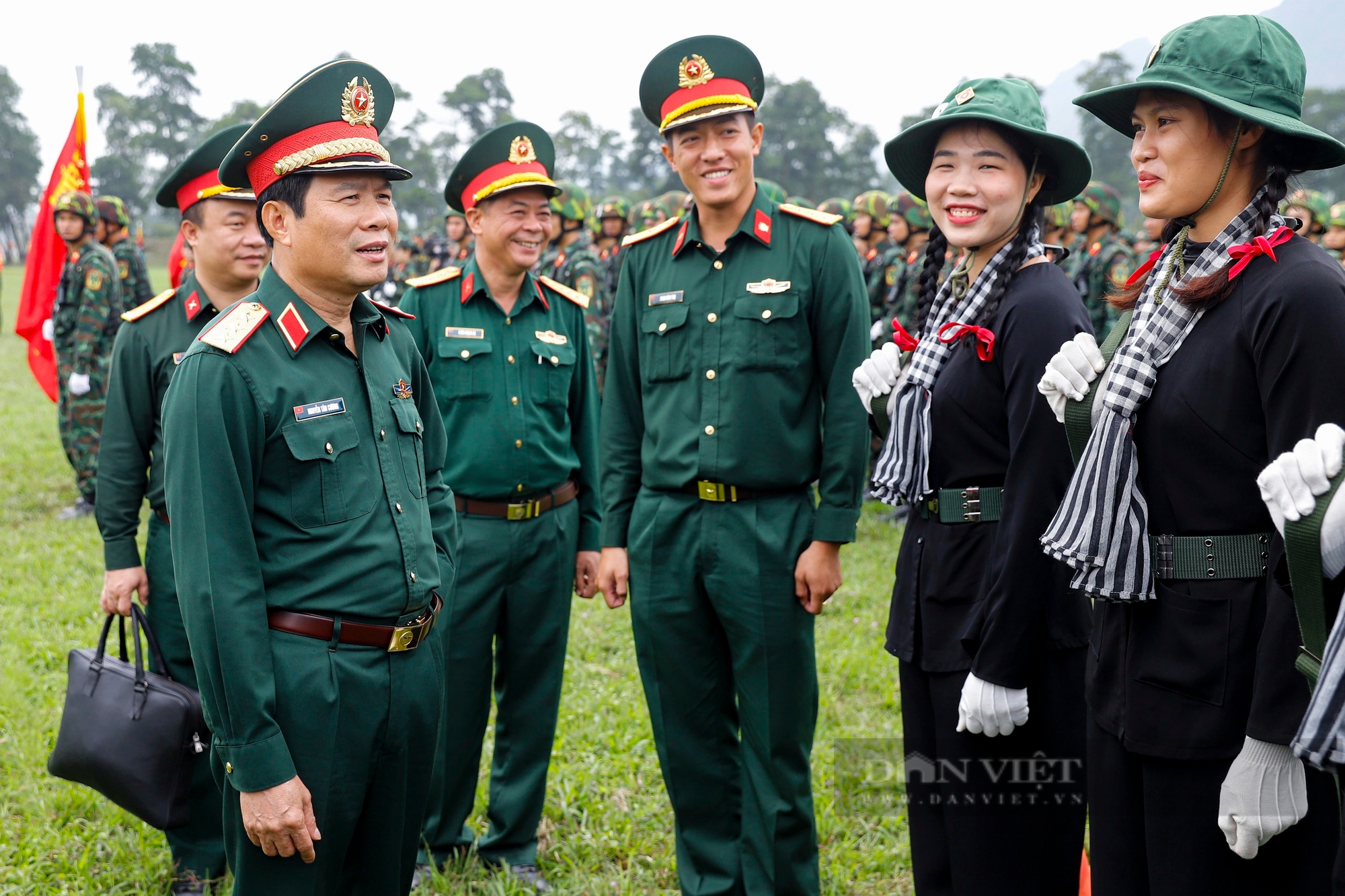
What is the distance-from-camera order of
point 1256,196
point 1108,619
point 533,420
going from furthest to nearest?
1. point 533,420
2. point 1108,619
3. point 1256,196

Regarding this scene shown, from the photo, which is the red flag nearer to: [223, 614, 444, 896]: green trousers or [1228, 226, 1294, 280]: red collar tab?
[223, 614, 444, 896]: green trousers

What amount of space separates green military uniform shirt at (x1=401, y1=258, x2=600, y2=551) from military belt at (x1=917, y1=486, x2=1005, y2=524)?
1.54 metres

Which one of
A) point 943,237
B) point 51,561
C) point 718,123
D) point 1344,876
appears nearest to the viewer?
point 1344,876

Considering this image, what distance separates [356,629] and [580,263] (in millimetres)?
7916

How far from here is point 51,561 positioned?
7.00m

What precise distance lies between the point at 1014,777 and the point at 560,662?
1.71 meters

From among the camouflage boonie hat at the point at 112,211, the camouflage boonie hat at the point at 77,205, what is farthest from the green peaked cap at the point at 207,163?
the camouflage boonie hat at the point at 112,211

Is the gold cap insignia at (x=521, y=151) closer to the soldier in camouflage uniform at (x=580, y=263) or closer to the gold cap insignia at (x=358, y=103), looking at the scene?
the gold cap insignia at (x=358, y=103)

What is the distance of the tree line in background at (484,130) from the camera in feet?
135

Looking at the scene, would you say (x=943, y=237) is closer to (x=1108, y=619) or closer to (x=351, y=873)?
(x=1108, y=619)

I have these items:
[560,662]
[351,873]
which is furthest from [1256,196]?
[560,662]

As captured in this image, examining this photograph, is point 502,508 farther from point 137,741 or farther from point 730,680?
point 137,741

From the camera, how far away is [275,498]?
81.9 inches

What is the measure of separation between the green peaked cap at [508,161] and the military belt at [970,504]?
188cm
